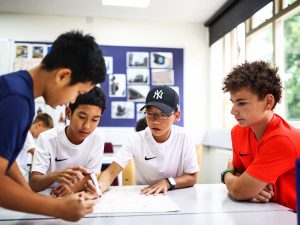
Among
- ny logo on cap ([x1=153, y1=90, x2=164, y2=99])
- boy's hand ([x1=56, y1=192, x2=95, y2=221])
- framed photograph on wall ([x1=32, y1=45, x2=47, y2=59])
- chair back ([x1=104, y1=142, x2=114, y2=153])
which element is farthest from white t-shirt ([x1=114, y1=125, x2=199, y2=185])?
framed photograph on wall ([x1=32, y1=45, x2=47, y2=59])

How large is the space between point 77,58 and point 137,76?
3.26 meters

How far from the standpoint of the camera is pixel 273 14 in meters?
2.96

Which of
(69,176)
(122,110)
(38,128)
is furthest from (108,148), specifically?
(69,176)

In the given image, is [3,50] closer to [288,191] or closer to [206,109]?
[206,109]

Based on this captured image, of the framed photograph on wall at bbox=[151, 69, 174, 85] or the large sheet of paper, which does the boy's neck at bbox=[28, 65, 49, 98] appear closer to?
the large sheet of paper

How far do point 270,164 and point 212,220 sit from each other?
1.28 ft

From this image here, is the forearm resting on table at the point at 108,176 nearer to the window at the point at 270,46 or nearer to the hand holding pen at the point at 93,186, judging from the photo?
the hand holding pen at the point at 93,186

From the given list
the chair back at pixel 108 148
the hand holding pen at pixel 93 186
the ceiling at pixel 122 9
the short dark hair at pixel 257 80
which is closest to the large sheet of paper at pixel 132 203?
the hand holding pen at pixel 93 186

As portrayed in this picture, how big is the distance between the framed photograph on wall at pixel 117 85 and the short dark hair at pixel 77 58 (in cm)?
312

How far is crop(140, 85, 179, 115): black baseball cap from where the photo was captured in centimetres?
162

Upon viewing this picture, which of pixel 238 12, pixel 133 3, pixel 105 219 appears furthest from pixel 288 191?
pixel 133 3

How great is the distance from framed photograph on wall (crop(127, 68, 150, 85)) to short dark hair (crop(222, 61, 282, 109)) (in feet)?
8.92

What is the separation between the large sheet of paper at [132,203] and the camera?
111 cm

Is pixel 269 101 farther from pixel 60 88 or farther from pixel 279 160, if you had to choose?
pixel 60 88
